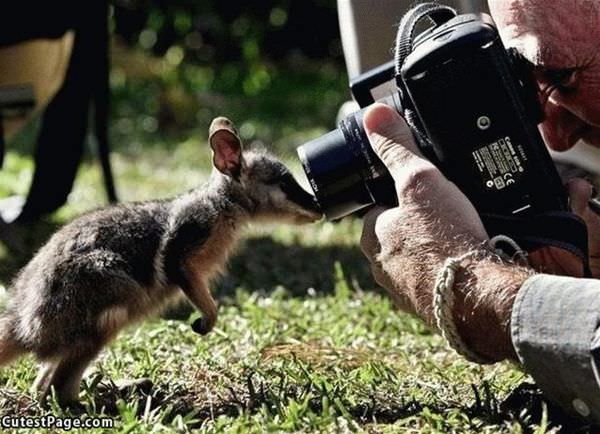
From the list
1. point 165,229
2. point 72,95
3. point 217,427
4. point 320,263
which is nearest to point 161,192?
point 72,95

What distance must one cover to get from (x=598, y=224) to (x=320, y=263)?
1.98 meters

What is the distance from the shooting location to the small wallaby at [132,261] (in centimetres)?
332

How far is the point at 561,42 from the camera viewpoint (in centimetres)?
334

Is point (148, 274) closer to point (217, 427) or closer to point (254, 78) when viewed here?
point (217, 427)

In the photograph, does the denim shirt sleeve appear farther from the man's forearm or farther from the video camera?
the video camera

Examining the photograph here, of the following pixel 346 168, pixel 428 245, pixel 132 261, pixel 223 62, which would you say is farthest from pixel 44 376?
pixel 223 62

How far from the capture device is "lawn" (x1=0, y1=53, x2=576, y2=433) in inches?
122

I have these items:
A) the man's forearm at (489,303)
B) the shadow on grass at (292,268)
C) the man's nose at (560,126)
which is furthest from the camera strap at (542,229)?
the shadow on grass at (292,268)

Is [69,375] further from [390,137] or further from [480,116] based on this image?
[480,116]

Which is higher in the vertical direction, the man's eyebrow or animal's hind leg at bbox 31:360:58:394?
the man's eyebrow

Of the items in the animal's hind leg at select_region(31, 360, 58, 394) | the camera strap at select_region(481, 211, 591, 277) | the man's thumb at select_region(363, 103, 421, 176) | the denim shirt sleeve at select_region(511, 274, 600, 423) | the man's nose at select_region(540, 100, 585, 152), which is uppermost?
the man's thumb at select_region(363, 103, 421, 176)

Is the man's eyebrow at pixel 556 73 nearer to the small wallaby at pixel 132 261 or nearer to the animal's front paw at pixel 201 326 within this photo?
the small wallaby at pixel 132 261

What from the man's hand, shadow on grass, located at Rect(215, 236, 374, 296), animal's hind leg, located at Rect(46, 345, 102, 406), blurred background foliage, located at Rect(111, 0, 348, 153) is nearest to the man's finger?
the man's hand

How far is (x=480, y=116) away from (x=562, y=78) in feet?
1.51
